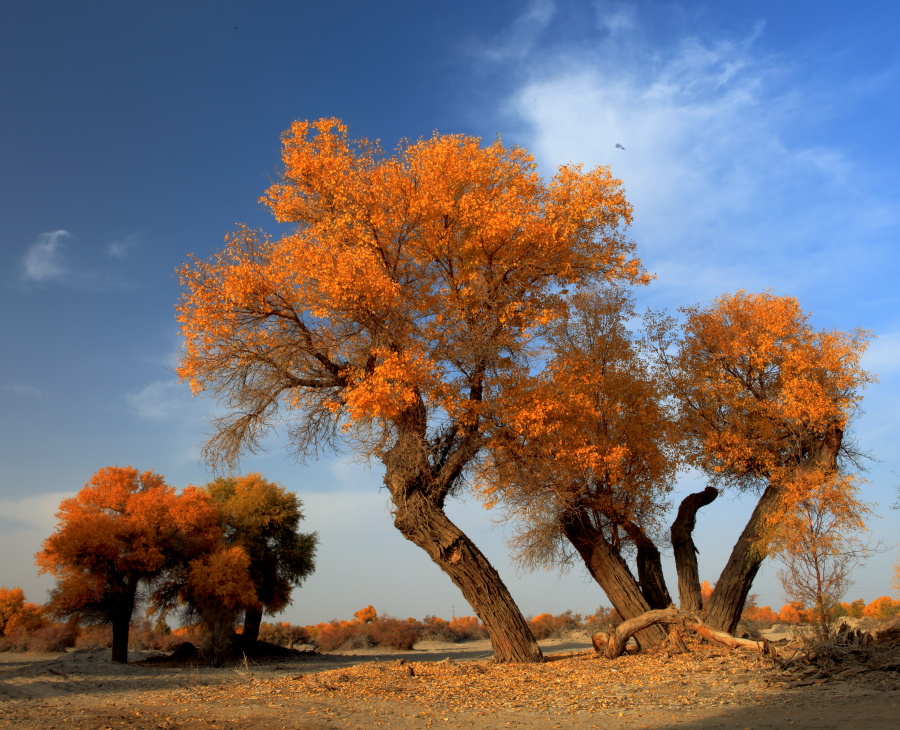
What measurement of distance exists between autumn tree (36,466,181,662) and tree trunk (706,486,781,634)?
15.6m

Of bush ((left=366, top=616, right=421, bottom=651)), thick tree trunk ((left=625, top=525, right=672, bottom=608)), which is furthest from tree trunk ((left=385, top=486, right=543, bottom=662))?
bush ((left=366, top=616, right=421, bottom=651))

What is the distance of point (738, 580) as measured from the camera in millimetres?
15469

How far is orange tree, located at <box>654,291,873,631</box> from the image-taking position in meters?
14.9

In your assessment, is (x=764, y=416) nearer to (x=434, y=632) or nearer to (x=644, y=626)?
(x=644, y=626)

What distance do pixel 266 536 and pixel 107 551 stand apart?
22.7 ft

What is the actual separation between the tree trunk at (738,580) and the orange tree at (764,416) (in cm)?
2

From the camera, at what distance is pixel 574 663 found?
12453mm

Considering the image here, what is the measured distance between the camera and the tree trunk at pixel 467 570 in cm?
1284

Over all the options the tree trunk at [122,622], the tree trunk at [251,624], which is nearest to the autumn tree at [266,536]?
the tree trunk at [251,624]

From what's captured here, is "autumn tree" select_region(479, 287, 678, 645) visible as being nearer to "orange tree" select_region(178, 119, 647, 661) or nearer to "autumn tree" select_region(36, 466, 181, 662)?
"orange tree" select_region(178, 119, 647, 661)

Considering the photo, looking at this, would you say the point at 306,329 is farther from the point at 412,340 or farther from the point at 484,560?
the point at 484,560

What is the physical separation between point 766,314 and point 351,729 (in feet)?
46.0

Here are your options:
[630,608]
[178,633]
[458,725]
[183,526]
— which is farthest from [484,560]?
[178,633]

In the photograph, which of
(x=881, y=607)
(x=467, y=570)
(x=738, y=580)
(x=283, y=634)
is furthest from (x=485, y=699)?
(x=881, y=607)
